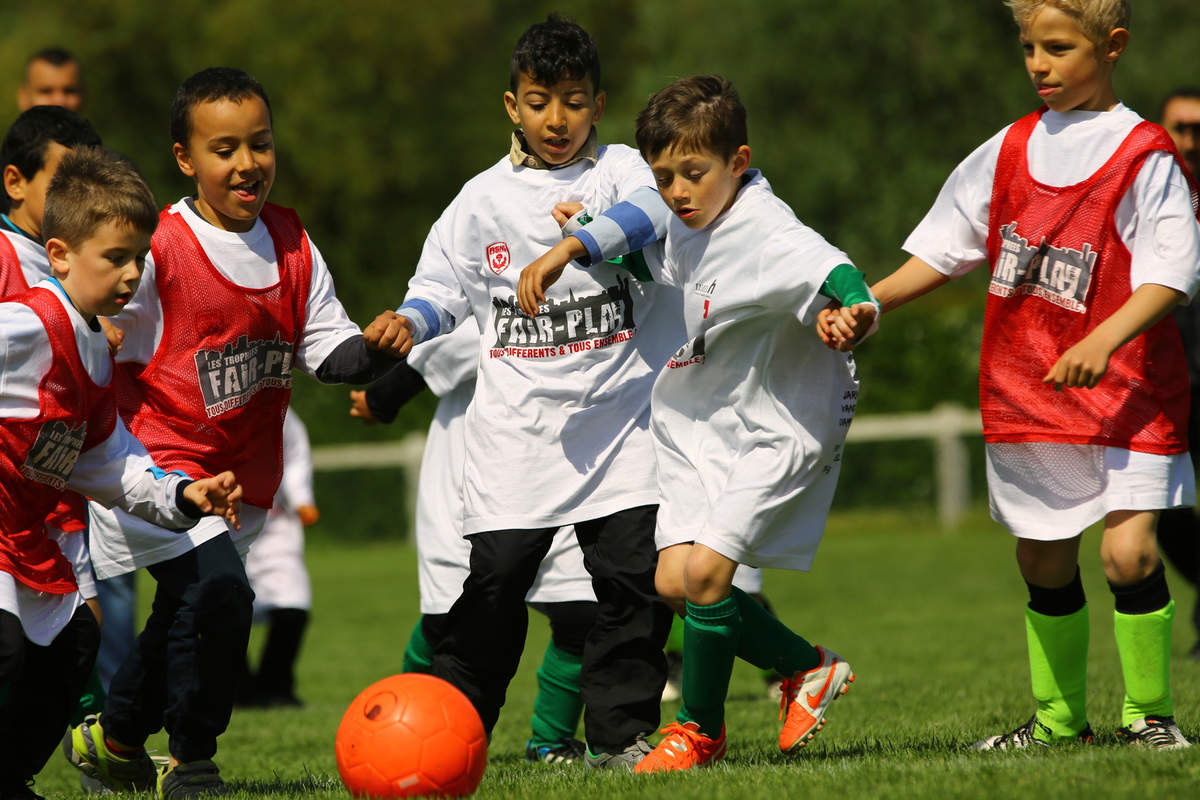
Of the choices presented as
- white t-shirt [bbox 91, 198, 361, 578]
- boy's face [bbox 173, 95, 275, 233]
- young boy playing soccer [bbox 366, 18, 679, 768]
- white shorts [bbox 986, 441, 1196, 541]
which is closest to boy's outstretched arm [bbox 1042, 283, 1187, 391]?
white shorts [bbox 986, 441, 1196, 541]

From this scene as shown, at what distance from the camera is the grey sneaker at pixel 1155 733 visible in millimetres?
4406

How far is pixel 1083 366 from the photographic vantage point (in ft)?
13.7

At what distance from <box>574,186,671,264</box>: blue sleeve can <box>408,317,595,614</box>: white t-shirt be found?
58.2 inches

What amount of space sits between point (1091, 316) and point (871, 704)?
2920 mm

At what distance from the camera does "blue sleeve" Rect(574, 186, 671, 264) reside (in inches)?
183

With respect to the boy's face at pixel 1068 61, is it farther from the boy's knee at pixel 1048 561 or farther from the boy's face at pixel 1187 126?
the boy's face at pixel 1187 126

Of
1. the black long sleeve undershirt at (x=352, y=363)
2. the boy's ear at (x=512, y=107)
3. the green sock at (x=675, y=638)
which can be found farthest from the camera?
the green sock at (x=675, y=638)

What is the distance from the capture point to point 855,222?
2584 cm

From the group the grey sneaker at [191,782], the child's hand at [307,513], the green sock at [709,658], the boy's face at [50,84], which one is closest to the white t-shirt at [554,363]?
the green sock at [709,658]

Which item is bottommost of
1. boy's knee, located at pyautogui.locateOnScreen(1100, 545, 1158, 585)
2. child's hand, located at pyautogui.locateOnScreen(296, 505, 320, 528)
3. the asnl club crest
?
child's hand, located at pyautogui.locateOnScreen(296, 505, 320, 528)

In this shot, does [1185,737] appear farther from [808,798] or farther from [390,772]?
[390,772]

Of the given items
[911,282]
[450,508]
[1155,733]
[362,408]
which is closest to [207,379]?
[362,408]

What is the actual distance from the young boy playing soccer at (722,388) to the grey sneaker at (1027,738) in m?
0.57

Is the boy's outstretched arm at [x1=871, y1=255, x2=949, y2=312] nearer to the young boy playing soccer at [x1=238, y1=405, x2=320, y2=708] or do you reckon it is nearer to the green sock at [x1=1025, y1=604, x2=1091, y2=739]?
the green sock at [x1=1025, y1=604, x2=1091, y2=739]
